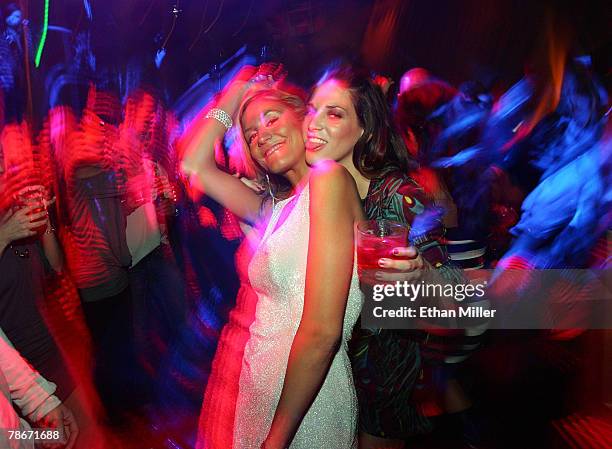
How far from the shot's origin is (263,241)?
49.9 inches

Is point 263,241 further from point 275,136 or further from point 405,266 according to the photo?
point 405,266

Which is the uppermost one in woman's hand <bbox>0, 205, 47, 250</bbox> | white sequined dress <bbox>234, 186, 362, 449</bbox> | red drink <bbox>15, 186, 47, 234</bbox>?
red drink <bbox>15, 186, 47, 234</bbox>

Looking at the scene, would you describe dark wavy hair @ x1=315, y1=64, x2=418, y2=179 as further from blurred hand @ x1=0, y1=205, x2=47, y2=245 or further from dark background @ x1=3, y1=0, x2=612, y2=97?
blurred hand @ x1=0, y1=205, x2=47, y2=245

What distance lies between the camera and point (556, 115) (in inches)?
102

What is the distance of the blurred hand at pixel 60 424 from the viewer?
1.42 meters

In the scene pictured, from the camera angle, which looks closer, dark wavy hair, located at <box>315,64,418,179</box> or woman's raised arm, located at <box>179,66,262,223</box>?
dark wavy hair, located at <box>315,64,418,179</box>

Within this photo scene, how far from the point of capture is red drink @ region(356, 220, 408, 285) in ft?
4.23

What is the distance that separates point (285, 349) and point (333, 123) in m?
0.75

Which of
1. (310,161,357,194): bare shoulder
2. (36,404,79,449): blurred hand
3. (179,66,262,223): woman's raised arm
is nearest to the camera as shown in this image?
(310,161,357,194): bare shoulder

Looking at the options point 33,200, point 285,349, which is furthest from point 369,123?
point 33,200

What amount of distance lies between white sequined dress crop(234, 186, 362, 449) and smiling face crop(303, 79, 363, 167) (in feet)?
0.97

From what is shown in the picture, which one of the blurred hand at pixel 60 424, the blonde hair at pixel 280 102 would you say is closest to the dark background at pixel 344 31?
the blonde hair at pixel 280 102

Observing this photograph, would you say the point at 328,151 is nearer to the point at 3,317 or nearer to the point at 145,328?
the point at 3,317

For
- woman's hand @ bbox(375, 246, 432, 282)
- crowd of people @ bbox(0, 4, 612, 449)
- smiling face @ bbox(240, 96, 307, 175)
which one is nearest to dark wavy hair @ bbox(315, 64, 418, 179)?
crowd of people @ bbox(0, 4, 612, 449)
